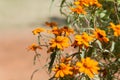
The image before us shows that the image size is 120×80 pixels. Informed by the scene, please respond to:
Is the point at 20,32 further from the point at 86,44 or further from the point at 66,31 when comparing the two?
the point at 86,44

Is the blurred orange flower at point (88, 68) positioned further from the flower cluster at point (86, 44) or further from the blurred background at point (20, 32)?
the blurred background at point (20, 32)

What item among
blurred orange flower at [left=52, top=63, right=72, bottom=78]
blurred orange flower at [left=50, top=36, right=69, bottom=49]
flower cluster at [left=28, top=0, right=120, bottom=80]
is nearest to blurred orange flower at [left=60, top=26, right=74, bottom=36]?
flower cluster at [left=28, top=0, right=120, bottom=80]

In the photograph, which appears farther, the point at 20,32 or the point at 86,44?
the point at 20,32

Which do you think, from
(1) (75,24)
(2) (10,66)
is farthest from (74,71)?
(2) (10,66)

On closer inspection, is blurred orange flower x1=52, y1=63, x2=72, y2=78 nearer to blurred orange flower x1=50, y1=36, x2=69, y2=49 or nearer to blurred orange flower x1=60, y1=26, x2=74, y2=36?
blurred orange flower x1=50, y1=36, x2=69, y2=49

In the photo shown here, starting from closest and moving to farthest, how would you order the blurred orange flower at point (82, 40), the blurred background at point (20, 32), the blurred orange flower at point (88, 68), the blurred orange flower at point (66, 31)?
1. the blurred orange flower at point (88, 68)
2. the blurred orange flower at point (82, 40)
3. the blurred orange flower at point (66, 31)
4. the blurred background at point (20, 32)

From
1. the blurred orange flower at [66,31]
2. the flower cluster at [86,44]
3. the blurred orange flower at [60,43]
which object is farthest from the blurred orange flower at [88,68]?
the blurred orange flower at [66,31]

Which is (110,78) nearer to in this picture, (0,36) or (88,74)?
(88,74)

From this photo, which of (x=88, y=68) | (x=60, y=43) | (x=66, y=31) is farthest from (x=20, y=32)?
(x=88, y=68)
